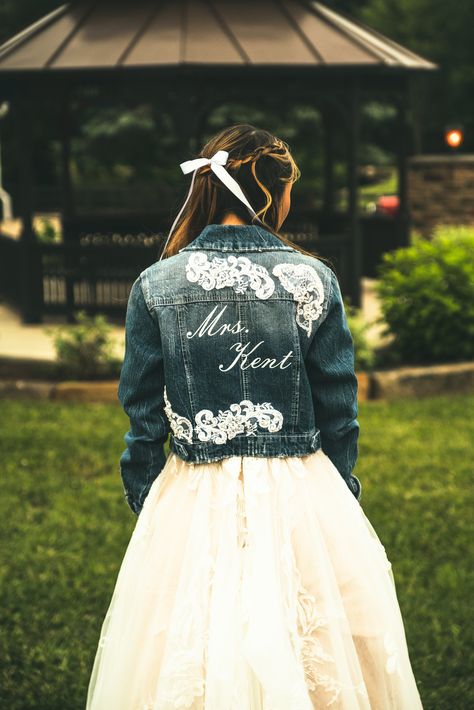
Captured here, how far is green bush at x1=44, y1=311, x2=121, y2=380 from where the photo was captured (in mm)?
8711

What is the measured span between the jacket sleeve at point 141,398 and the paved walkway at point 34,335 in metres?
5.88

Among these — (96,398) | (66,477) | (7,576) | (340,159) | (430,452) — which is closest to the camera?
(7,576)

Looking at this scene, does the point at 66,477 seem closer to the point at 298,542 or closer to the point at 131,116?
the point at 298,542

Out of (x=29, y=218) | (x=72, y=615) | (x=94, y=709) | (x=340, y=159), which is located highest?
(x=340, y=159)

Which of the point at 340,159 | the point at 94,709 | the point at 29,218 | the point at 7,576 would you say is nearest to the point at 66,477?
the point at 7,576

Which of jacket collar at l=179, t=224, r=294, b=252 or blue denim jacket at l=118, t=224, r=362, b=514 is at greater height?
jacket collar at l=179, t=224, r=294, b=252

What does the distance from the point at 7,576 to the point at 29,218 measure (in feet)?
21.8

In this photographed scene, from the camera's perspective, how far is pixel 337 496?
9.56 feet

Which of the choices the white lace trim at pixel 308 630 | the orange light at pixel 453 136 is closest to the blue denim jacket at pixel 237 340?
the white lace trim at pixel 308 630

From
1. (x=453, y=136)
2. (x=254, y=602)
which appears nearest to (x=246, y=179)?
(x=254, y=602)

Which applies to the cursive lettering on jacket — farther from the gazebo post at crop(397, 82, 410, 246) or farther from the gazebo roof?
the gazebo post at crop(397, 82, 410, 246)

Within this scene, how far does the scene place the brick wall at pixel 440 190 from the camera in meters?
14.7

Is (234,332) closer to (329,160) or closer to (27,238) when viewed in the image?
(27,238)

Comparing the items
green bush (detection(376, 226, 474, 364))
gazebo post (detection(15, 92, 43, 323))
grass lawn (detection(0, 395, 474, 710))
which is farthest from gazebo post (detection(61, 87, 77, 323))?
green bush (detection(376, 226, 474, 364))
